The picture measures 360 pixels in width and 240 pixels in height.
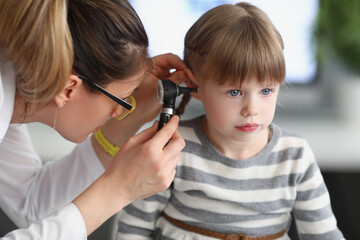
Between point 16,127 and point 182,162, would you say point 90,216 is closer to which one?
point 182,162

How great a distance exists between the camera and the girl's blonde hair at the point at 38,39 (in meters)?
0.84

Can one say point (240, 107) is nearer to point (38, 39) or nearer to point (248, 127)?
point (248, 127)

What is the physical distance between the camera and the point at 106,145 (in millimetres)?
1256

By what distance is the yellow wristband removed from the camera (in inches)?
49.1

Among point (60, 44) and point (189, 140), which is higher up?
point (60, 44)

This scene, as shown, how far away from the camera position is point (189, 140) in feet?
3.73

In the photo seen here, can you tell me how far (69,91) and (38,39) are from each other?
162mm

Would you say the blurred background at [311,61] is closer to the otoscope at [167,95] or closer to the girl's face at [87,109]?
the girl's face at [87,109]

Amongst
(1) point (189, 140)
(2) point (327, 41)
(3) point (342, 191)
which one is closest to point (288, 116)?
(2) point (327, 41)

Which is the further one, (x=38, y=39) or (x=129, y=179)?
(x=129, y=179)

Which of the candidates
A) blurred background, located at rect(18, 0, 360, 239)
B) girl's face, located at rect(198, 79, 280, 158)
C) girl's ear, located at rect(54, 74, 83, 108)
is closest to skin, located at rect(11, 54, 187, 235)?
girl's ear, located at rect(54, 74, 83, 108)

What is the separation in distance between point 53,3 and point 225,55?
37 cm

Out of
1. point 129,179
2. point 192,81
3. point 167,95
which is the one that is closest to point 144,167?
point 129,179

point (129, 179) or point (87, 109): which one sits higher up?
point (87, 109)
